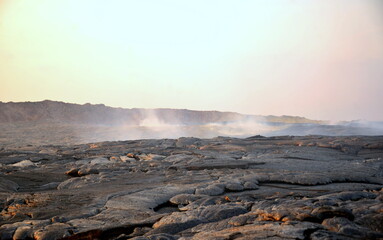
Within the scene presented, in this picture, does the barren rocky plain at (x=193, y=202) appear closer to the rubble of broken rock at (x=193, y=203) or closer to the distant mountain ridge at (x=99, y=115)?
the rubble of broken rock at (x=193, y=203)

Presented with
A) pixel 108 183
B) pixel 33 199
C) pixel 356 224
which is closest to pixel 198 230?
pixel 356 224

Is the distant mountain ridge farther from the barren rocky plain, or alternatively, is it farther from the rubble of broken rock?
the rubble of broken rock

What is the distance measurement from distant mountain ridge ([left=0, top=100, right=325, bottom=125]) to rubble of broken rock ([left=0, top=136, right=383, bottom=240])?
46352 mm

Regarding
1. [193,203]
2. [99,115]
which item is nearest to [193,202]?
[193,203]

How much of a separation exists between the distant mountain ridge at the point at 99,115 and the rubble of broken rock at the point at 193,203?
46.4 metres

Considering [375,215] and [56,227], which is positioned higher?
[375,215]

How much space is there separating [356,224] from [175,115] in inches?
2565

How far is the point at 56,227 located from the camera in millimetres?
3998

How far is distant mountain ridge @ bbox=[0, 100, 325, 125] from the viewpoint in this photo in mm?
54781

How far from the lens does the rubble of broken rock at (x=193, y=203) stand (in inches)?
134

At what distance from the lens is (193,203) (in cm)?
490

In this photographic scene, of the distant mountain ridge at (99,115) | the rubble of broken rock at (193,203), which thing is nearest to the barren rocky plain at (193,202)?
the rubble of broken rock at (193,203)

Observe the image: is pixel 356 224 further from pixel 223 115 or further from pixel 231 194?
pixel 223 115

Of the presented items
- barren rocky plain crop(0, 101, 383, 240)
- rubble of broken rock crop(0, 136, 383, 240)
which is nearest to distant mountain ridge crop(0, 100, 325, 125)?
barren rocky plain crop(0, 101, 383, 240)
